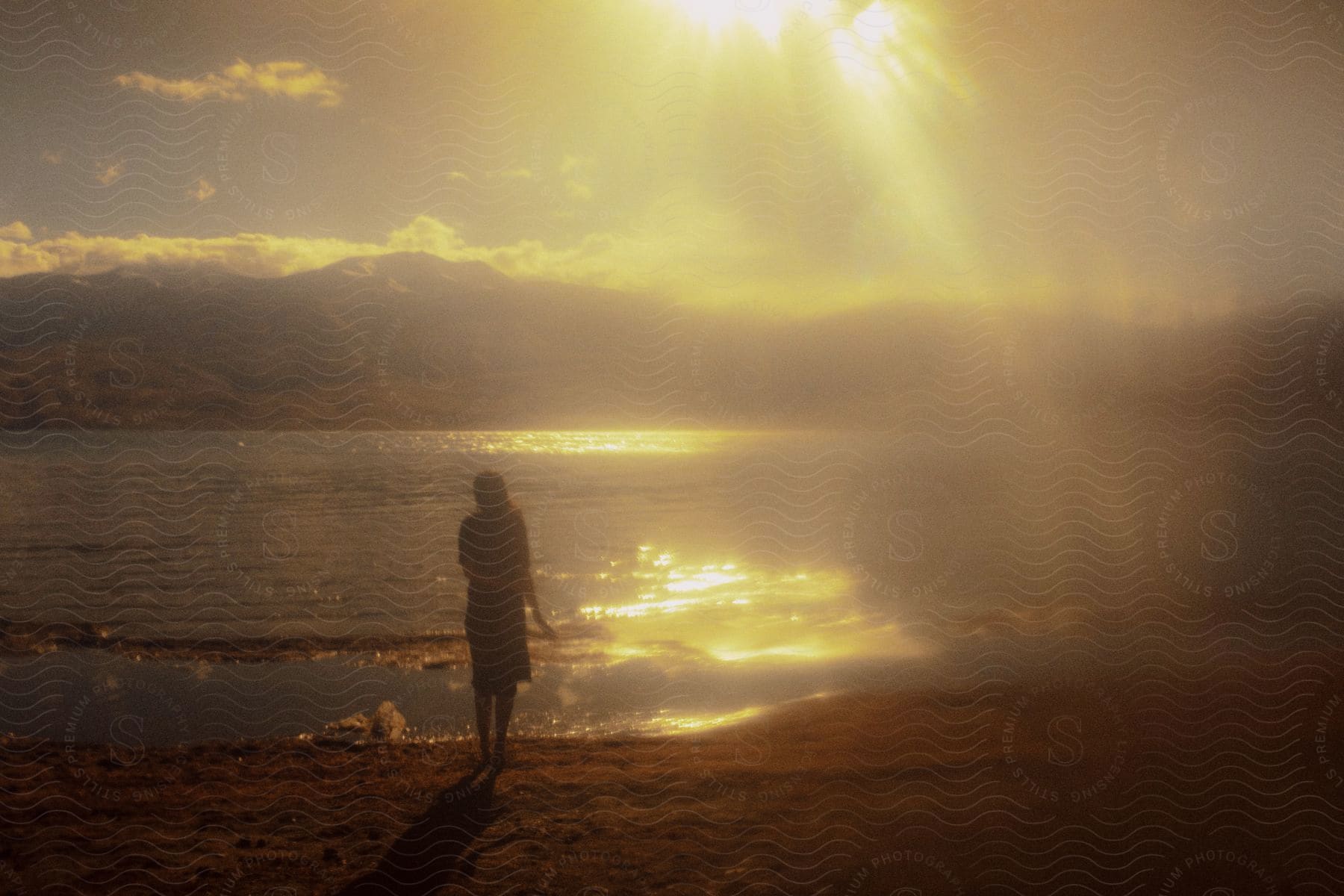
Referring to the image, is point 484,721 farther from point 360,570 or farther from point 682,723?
point 360,570

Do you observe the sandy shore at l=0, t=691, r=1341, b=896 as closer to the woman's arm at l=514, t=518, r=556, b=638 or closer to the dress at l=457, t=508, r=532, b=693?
the dress at l=457, t=508, r=532, b=693

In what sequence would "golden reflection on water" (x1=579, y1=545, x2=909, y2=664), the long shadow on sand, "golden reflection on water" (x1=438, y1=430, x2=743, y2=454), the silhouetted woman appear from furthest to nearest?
1. "golden reflection on water" (x1=579, y1=545, x2=909, y2=664)
2. "golden reflection on water" (x1=438, y1=430, x2=743, y2=454)
3. the silhouetted woman
4. the long shadow on sand

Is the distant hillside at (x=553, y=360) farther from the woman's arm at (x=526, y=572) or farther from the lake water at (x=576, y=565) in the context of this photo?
the woman's arm at (x=526, y=572)

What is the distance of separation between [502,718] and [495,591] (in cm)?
42

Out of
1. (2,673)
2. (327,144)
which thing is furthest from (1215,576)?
(2,673)

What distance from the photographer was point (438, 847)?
2205 mm

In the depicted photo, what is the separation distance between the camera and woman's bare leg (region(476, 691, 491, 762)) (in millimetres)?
2395

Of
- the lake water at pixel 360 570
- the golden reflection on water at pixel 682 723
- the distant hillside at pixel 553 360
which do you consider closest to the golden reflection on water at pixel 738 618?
the lake water at pixel 360 570

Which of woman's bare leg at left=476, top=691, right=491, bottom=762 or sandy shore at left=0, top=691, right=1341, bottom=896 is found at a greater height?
woman's bare leg at left=476, top=691, right=491, bottom=762

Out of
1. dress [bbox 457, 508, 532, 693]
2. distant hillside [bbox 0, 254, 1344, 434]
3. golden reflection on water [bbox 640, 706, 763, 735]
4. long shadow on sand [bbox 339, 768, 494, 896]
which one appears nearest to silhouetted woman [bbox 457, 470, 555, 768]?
dress [bbox 457, 508, 532, 693]

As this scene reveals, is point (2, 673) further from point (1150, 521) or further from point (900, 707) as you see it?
point (1150, 521)

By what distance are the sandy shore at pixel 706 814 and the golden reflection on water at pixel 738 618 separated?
1.04 ft

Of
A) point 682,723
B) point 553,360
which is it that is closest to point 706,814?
point 682,723

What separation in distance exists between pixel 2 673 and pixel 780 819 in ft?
8.99
